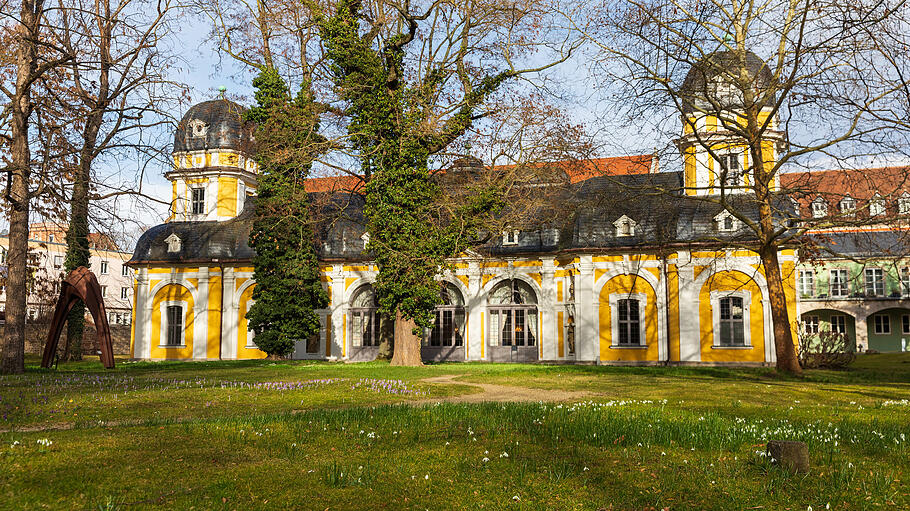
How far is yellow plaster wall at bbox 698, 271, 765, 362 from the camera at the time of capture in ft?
97.2

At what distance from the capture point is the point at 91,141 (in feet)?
69.7

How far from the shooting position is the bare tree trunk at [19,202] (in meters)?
16.5

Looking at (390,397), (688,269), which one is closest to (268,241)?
(688,269)

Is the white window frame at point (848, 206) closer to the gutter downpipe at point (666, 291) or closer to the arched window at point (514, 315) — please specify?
the gutter downpipe at point (666, 291)

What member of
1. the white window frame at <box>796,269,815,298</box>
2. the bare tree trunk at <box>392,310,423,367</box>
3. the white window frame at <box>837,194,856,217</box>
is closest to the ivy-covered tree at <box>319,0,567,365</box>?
the bare tree trunk at <box>392,310,423,367</box>

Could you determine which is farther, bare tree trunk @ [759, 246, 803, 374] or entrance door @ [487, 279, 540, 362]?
entrance door @ [487, 279, 540, 362]

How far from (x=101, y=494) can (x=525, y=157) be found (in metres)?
19.6

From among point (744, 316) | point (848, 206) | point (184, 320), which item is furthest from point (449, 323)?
point (848, 206)

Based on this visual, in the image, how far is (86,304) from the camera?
18.4 metres

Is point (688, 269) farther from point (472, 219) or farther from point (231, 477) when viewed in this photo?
point (231, 477)

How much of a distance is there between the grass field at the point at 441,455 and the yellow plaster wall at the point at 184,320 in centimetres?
2637

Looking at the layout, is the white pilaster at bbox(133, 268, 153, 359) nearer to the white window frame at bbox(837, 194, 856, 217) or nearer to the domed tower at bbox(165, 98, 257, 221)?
the domed tower at bbox(165, 98, 257, 221)

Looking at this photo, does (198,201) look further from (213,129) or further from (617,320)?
(617,320)

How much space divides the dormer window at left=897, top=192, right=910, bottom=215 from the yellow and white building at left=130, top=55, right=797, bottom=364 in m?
9.84
